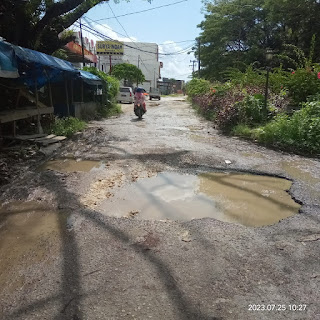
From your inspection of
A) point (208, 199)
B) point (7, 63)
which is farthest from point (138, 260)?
point (7, 63)

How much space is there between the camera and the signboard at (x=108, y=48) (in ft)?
184

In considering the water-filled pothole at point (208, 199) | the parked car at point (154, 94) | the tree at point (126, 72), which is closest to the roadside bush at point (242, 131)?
the water-filled pothole at point (208, 199)

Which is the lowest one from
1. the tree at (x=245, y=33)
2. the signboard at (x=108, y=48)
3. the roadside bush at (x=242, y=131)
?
the roadside bush at (x=242, y=131)

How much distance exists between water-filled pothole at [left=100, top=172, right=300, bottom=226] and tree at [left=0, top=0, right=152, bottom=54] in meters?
7.35

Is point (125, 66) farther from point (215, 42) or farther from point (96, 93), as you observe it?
point (96, 93)

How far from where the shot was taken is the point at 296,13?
18.2 m

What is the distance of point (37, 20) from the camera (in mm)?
10484

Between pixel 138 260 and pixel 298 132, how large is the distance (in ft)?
20.8

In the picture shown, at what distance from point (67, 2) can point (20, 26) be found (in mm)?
1798

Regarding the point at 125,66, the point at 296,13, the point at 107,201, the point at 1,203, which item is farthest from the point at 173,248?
the point at 125,66

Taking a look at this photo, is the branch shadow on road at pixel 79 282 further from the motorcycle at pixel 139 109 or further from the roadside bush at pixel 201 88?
the roadside bush at pixel 201 88

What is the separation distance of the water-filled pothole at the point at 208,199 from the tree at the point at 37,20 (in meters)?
7.35

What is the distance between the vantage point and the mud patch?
564cm

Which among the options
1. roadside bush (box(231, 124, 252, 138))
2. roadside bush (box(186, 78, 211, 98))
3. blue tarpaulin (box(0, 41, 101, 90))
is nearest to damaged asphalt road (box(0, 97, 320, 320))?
blue tarpaulin (box(0, 41, 101, 90))
